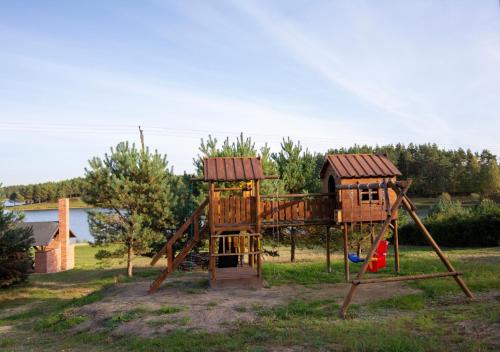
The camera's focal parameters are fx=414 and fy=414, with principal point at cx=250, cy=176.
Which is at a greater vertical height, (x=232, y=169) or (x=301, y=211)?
(x=232, y=169)

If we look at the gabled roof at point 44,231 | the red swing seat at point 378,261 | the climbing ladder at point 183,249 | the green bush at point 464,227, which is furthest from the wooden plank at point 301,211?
the gabled roof at point 44,231

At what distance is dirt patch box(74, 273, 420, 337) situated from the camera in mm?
10102

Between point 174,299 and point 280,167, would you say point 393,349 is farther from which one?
point 280,167

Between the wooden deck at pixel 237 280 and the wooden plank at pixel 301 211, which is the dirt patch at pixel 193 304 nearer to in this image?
the wooden deck at pixel 237 280

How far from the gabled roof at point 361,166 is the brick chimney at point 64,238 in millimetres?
25383

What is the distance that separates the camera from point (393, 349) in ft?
23.3

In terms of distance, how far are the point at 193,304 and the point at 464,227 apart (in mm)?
25713

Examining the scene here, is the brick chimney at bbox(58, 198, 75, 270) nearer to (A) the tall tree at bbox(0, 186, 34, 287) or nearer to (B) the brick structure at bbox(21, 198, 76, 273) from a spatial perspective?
(B) the brick structure at bbox(21, 198, 76, 273)

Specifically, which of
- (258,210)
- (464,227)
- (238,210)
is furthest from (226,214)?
(464,227)

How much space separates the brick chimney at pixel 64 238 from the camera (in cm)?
3378

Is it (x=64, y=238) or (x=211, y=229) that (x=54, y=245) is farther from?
(x=211, y=229)

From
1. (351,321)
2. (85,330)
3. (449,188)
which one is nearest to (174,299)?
(85,330)

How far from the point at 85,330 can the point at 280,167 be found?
1565cm

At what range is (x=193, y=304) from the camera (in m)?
12.0
